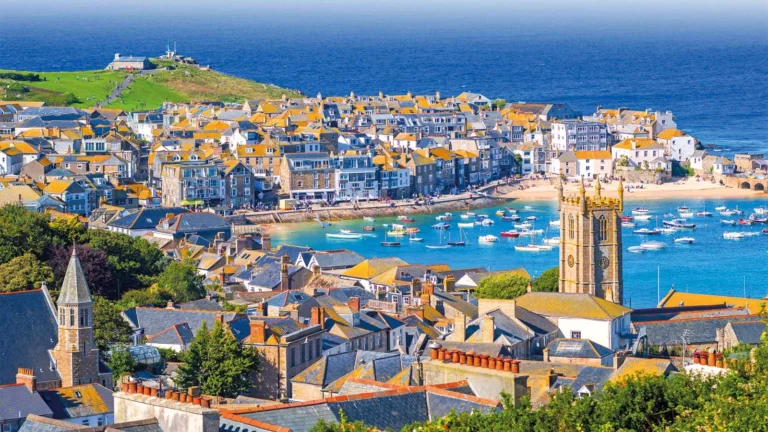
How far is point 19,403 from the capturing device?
3030cm

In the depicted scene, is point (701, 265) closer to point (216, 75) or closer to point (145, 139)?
point (145, 139)

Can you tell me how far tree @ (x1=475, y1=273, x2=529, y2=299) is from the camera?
53312 millimetres

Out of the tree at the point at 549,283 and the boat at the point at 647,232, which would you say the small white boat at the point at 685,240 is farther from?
the tree at the point at 549,283

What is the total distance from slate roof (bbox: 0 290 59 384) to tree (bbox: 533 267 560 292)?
911 inches

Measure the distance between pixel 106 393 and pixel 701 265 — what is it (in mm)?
51362

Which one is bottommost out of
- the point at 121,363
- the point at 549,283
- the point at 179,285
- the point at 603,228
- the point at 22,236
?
the point at 549,283

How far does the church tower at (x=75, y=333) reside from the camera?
3372 centimetres

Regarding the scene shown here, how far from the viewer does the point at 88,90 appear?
14312 cm

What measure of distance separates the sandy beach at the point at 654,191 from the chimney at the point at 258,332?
228ft

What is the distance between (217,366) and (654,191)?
78.0 metres

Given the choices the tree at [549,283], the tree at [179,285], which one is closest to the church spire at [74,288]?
the tree at [179,285]

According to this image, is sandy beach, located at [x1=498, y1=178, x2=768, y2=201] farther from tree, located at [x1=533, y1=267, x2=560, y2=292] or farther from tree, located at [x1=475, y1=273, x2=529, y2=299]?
tree, located at [x1=475, y1=273, x2=529, y2=299]

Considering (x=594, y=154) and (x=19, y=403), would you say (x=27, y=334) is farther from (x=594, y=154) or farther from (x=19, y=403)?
(x=594, y=154)

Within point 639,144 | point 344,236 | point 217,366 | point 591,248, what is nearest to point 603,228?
point 591,248
